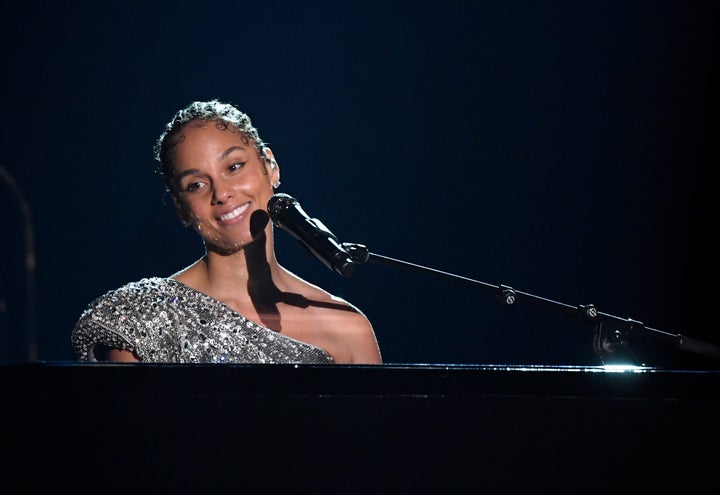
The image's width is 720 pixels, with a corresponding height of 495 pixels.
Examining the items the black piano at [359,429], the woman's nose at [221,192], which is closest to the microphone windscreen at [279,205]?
the woman's nose at [221,192]

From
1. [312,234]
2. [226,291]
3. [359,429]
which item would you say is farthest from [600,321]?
[226,291]

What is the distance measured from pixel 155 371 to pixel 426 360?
157cm

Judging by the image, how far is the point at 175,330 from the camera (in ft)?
6.66

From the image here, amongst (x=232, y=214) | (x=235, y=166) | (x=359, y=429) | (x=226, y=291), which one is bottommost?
(x=359, y=429)

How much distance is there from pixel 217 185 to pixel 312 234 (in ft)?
2.06

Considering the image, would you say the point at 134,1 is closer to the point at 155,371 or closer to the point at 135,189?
the point at 135,189

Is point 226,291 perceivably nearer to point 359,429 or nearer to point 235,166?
point 235,166

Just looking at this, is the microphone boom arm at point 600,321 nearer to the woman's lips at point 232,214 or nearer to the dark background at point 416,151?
the woman's lips at point 232,214

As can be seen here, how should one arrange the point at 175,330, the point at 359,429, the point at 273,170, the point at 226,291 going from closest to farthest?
the point at 359,429, the point at 175,330, the point at 226,291, the point at 273,170

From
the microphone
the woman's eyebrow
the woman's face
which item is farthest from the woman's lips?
the microphone

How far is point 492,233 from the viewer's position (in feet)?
8.77

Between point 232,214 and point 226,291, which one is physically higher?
point 232,214

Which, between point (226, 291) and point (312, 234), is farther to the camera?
point (226, 291)

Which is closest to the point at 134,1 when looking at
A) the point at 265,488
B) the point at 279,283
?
the point at 279,283
